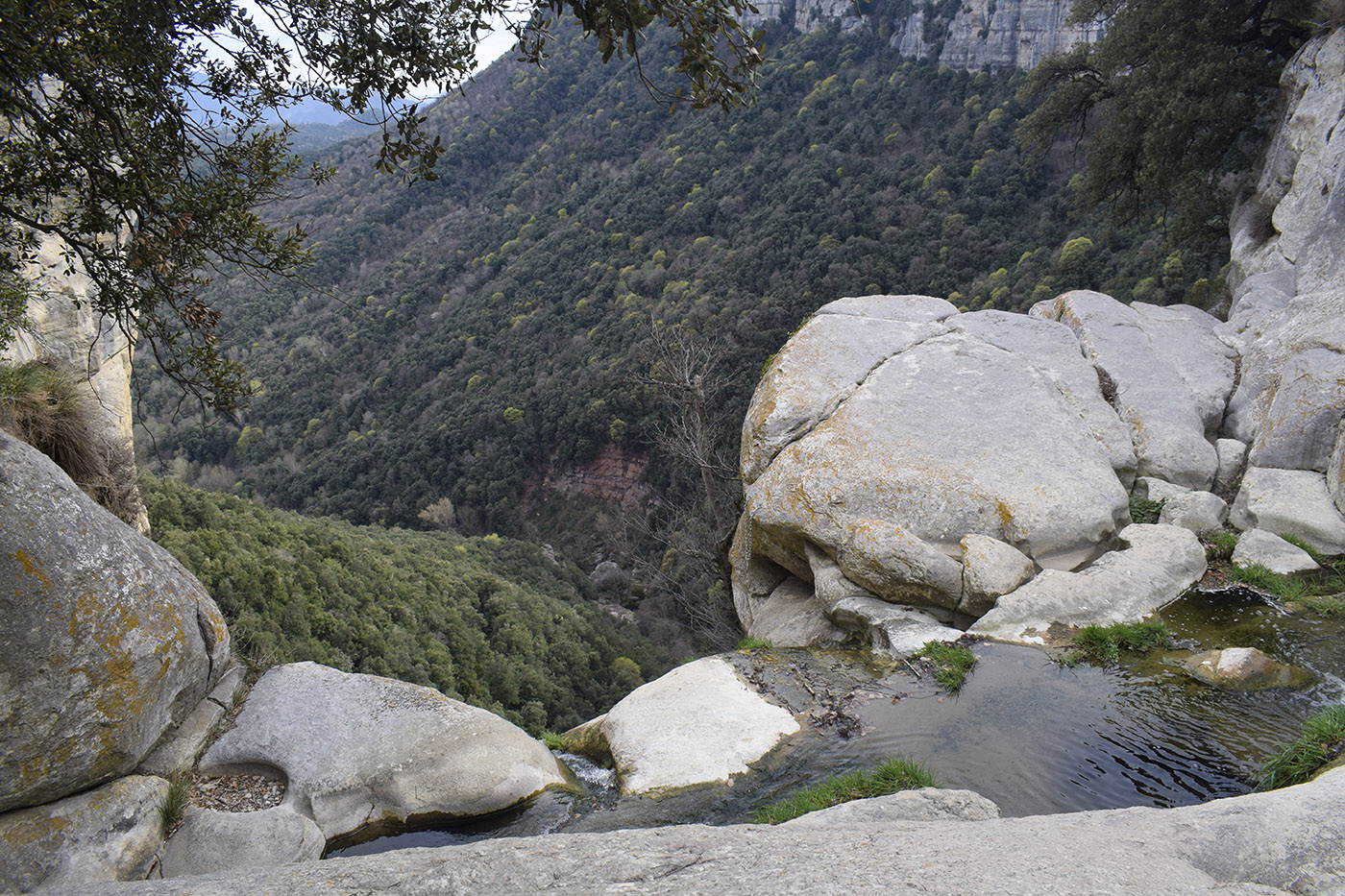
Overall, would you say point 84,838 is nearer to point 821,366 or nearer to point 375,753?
point 375,753

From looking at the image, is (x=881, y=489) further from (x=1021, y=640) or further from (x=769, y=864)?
(x=769, y=864)

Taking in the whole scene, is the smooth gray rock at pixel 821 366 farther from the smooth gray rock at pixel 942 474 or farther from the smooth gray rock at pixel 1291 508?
the smooth gray rock at pixel 1291 508

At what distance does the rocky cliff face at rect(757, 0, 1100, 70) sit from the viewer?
3662 cm

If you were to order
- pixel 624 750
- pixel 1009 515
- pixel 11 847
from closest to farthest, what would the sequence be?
pixel 11 847
pixel 624 750
pixel 1009 515

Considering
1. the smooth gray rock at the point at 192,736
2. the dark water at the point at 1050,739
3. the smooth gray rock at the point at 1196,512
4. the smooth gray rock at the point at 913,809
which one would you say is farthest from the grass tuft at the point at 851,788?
the smooth gray rock at the point at 1196,512

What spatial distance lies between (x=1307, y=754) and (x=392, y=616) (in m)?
13.0

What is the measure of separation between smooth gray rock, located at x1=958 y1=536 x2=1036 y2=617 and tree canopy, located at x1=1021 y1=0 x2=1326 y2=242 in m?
10.3

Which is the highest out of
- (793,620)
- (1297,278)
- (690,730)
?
(1297,278)

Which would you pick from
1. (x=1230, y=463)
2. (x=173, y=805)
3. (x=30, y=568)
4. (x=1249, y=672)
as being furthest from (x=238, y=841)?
(x=1230, y=463)

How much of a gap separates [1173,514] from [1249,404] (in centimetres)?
236

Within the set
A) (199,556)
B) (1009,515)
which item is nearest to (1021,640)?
(1009,515)

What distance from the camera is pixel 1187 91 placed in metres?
12.9

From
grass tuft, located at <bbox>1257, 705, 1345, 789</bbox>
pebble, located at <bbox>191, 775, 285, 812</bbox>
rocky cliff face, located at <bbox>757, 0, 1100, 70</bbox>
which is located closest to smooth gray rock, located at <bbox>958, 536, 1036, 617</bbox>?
grass tuft, located at <bbox>1257, 705, 1345, 789</bbox>

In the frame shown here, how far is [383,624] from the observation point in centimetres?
1284
